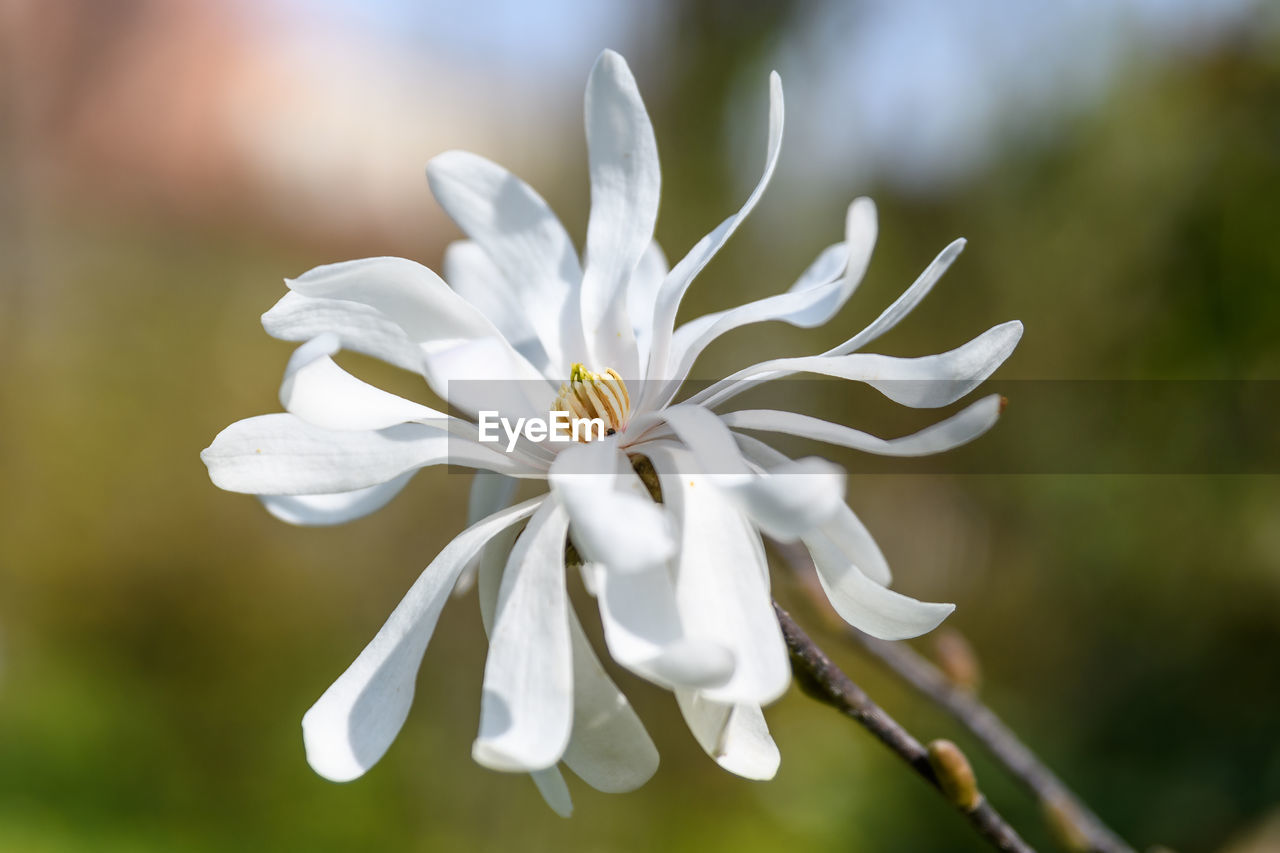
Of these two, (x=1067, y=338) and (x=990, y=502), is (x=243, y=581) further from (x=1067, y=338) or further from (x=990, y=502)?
(x=1067, y=338)

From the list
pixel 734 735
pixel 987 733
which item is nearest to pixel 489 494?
pixel 734 735

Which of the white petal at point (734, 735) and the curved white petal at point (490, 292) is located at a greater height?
the curved white petal at point (490, 292)

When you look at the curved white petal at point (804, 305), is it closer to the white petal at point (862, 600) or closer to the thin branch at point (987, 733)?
the white petal at point (862, 600)

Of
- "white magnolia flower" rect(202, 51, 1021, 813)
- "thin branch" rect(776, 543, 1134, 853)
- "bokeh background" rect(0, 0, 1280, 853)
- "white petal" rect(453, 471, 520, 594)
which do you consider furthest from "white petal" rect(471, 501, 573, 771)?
"bokeh background" rect(0, 0, 1280, 853)

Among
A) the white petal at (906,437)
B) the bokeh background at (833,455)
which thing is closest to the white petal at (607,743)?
the white petal at (906,437)

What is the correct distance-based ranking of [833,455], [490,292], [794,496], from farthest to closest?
[833,455] < [490,292] < [794,496]

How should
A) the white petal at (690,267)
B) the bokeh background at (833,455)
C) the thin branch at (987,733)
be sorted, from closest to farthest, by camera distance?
the white petal at (690,267)
the thin branch at (987,733)
the bokeh background at (833,455)

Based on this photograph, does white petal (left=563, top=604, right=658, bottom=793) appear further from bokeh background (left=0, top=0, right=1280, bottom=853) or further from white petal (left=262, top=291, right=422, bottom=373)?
bokeh background (left=0, top=0, right=1280, bottom=853)

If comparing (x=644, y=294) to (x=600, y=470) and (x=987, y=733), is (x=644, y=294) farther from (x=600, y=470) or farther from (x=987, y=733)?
(x=987, y=733)

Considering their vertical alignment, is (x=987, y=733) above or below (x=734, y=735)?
below
